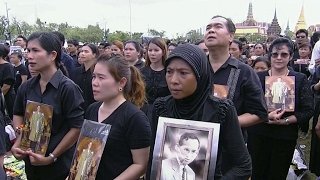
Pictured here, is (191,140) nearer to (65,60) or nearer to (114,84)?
(114,84)

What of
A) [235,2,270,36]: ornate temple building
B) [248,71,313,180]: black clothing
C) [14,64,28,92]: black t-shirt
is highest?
[235,2,270,36]: ornate temple building

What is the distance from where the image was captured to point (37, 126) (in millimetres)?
2432

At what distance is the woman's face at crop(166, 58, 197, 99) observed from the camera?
1588 mm

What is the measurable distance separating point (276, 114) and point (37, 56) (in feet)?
7.35

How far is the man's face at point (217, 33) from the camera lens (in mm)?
Result: 2535

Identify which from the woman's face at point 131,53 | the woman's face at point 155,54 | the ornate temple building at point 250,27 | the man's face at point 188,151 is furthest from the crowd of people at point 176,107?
the ornate temple building at point 250,27

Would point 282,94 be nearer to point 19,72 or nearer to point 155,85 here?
point 155,85

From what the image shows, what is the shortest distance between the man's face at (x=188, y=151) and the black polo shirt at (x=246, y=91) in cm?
103

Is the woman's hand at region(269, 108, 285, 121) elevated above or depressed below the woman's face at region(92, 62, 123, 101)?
below

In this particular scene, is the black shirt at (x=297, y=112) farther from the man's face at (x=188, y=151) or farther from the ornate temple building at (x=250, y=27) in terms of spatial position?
the ornate temple building at (x=250, y=27)

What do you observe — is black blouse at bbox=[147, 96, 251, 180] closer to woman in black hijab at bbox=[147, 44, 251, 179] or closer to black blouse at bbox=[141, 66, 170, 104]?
woman in black hijab at bbox=[147, 44, 251, 179]

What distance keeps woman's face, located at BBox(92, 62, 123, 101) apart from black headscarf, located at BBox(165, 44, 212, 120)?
0.56 m

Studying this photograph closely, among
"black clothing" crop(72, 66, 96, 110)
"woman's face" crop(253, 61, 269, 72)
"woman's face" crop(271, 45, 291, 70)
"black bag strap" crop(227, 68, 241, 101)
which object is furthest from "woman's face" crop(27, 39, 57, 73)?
"woman's face" crop(253, 61, 269, 72)

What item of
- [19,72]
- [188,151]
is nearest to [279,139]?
[188,151]
